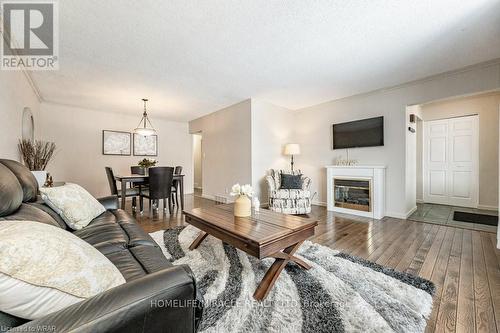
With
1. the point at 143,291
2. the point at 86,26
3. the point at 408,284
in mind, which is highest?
the point at 86,26

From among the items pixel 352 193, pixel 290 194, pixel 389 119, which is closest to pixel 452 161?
pixel 389 119

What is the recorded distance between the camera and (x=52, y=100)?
14.6ft

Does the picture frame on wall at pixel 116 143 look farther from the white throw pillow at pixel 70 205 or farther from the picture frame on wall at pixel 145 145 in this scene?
the white throw pillow at pixel 70 205

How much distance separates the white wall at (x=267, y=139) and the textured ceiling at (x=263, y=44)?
72 centimetres

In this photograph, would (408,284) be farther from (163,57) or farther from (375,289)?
(163,57)

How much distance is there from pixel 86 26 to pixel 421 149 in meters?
6.48

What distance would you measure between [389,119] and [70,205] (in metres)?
4.70

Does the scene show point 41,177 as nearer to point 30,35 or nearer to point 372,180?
point 30,35

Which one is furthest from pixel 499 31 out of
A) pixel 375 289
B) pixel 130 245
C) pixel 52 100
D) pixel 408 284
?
pixel 52 100

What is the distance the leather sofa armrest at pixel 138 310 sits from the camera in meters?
0.55

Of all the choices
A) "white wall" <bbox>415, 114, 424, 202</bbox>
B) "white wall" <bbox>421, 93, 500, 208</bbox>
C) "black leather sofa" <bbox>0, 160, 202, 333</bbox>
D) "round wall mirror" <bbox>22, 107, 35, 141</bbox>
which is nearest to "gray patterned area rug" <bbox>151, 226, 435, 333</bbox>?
"black leather sofa" <bbox>0, 160, 202, 333</bbox>

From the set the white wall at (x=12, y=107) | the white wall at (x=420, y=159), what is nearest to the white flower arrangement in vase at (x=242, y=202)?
the white wall at (x=12, y=107)

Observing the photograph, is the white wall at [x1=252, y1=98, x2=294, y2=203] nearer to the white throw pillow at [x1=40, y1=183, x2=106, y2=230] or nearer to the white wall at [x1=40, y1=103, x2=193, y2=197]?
the white throw pillow at [x1=40, y1=183, x2=106, y2=230]

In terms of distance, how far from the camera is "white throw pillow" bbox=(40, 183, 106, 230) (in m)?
1.71
